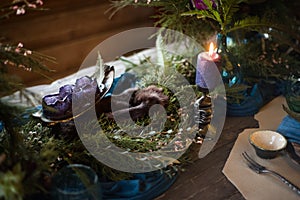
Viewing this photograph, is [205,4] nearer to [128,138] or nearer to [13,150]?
[128,138]

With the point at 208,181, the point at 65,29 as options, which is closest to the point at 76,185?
the point at 208,181

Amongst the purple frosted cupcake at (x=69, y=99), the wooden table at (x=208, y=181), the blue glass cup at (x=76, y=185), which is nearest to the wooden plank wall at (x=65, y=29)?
the purple frosted cupcake at (x=69, y=99)

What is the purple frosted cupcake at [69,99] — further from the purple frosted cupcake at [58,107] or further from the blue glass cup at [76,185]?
the blue glass cup at [76,185]

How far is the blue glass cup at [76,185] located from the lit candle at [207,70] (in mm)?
469

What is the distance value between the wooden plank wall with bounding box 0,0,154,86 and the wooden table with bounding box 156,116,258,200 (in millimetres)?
1487

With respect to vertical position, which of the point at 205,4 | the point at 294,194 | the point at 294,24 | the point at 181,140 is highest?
the point at 205,4

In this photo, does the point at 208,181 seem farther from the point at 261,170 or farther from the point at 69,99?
the point at 69,99

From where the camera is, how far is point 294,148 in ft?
3.41

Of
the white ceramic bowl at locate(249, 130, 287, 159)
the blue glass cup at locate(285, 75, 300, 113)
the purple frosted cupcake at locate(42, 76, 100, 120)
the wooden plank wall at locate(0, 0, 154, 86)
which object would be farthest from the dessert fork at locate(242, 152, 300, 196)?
the wooden plank wall at locate(0, 0, 154, 86)

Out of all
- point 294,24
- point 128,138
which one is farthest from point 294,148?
point 294,24

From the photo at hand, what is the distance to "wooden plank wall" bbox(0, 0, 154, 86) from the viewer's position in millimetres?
2309

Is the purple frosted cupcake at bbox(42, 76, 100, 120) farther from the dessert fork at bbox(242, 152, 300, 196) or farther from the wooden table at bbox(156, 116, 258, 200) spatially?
the dessert fork at bbox(242, 152, 300, 196)

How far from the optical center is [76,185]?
775mm

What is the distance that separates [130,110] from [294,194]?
1.54 feet
